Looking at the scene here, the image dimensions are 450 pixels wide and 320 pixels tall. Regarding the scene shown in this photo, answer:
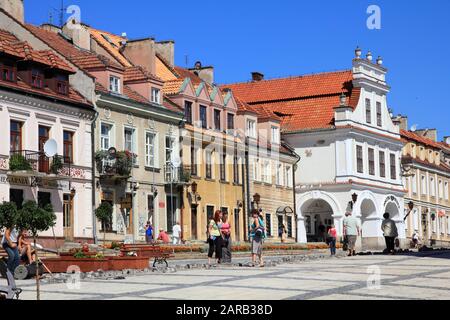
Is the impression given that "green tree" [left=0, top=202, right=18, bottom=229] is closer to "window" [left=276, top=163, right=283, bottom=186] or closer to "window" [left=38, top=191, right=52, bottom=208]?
"window" [left=38, top=191, right=52, bottom=208]

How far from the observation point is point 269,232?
58.2 metres

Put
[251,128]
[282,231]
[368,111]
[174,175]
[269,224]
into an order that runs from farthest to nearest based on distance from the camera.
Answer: [368,111] → [282,231] → [269,224] → [251,128] → [174,175]

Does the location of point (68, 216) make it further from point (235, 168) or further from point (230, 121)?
point (230, 121)

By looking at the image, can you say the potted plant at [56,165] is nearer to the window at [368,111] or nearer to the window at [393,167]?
the window at [368,111]

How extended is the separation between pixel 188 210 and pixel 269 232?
1080cm

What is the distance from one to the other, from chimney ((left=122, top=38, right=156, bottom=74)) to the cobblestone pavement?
2625 centimetres

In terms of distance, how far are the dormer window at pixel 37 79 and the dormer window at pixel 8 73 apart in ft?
4.20

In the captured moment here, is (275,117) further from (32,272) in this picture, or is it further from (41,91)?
(32,272)

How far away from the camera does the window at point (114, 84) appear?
4353cm


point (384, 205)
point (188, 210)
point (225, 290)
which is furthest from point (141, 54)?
point (225, 290)

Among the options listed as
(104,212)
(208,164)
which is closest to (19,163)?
(104,212)

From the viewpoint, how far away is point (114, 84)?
144 ft

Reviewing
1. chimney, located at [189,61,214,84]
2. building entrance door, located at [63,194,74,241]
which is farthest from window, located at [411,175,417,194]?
building entrance door, located at [63,194,74,241]

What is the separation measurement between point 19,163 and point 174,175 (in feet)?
39.1
